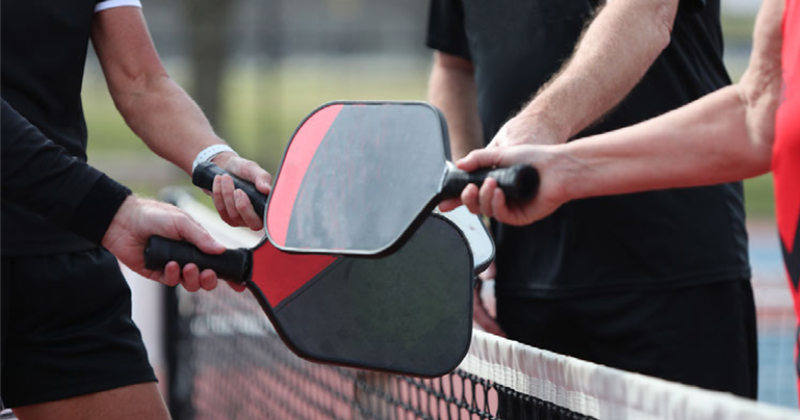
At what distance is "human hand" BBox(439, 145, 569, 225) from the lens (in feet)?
5.35


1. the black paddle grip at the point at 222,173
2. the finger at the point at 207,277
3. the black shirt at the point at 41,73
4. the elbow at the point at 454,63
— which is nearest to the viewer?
the finger at the point at 207,277

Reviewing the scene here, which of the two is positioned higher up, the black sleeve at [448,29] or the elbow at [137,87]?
the black sleeve at [448,29]

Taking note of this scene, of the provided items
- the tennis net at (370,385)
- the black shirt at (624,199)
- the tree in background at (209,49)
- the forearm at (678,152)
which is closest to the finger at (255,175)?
the tennis net at (370,385)

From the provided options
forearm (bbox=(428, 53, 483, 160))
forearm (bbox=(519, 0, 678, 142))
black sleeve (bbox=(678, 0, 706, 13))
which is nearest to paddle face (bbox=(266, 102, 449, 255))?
forearm (bbox=(519, 0, 678, 142))

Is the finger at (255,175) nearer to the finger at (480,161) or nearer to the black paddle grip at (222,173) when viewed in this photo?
the black paddle grip at (222,173)

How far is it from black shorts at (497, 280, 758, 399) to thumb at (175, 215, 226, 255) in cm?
99

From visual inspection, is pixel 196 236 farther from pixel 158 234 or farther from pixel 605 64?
pixel 605 64

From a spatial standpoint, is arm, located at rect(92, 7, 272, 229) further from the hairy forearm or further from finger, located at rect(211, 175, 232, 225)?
finger, located at rect(211, 175, 232, 225)

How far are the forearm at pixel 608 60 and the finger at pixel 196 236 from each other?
67 centimetres

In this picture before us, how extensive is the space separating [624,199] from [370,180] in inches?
42.6

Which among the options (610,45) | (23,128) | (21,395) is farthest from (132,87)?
(610,45)

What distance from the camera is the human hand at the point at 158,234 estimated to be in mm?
2074

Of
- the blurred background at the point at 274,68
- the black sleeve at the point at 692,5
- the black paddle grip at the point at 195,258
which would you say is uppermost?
the black sleeve at the point at 692,5

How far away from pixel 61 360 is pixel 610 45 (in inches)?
53.0
